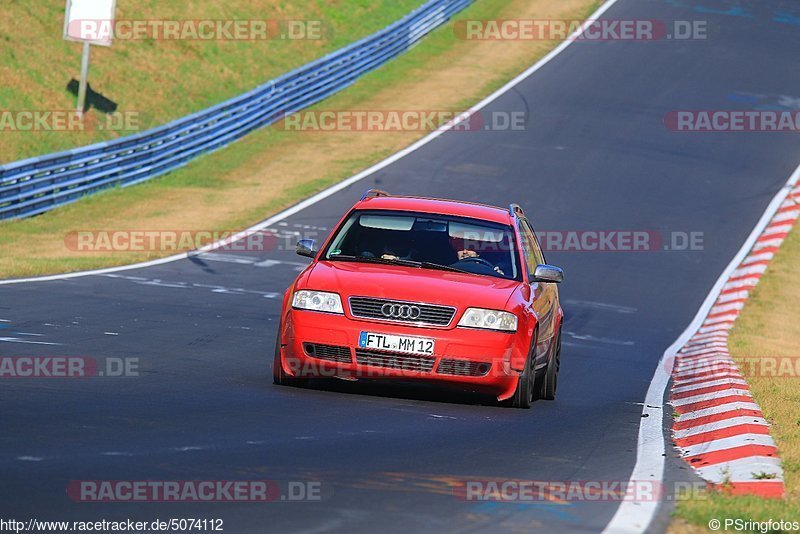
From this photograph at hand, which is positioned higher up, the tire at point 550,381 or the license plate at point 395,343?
the license plate at point 395,343

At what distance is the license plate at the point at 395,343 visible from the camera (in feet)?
32.5

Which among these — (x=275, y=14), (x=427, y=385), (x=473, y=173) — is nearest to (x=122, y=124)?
(x=473, y=173)

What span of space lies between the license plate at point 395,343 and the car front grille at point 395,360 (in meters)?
0.04

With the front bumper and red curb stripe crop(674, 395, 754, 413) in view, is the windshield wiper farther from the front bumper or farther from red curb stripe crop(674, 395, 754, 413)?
red curb stripe crop(674, 395, 754, 413)

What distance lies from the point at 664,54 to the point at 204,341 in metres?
30.6

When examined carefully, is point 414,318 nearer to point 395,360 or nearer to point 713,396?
point 395,360

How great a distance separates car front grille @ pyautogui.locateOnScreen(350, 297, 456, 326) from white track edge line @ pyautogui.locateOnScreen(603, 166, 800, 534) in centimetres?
165

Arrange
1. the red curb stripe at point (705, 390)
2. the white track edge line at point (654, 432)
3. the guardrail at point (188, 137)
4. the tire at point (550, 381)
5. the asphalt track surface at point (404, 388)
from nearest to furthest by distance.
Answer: the white track edge line at point (654, 432), the asphalt track surface at point (404, 388), the tire at point (550, 381), the red curb stripe at point (705, 390), the guardrail at point (188, 137)

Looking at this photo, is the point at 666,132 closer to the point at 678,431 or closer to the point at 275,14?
the point at 275,14

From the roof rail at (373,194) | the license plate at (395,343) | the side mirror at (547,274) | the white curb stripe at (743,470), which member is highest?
the roof rail at (373,194)

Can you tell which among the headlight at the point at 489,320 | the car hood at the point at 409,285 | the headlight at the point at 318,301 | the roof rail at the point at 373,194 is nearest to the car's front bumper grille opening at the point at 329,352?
the headlight at the point at 318,301

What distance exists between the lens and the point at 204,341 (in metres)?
13.1

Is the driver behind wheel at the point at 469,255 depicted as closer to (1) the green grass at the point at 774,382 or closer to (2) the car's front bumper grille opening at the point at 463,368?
(2) the car's front bumper grille opening at the point at 463,368

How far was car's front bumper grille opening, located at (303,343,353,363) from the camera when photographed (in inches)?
391
